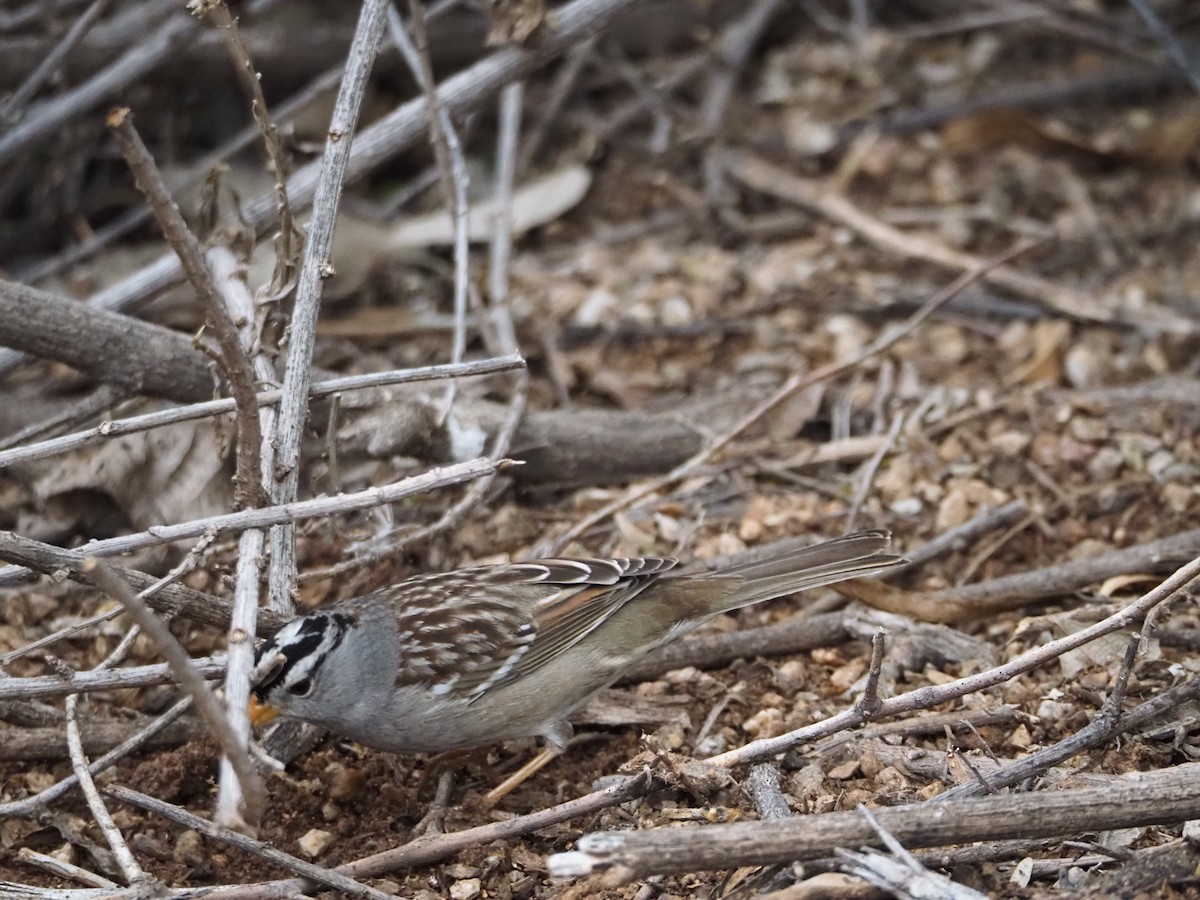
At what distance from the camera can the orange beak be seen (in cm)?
337

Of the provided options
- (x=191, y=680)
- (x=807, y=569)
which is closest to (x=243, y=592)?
(x=191, y=680)

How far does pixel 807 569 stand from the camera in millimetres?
4000

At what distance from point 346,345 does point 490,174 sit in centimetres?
138

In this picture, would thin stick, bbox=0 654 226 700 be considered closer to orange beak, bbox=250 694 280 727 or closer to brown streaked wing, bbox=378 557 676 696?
orange beak, bbox=250 694 280 727

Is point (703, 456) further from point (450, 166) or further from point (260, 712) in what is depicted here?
point (260, 712)

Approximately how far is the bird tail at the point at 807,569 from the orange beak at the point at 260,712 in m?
1.29

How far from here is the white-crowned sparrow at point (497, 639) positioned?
3.49m

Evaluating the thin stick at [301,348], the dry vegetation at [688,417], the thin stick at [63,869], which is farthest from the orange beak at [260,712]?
the thin stick at [63,869]

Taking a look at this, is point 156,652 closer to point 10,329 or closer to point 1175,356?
point 10,329

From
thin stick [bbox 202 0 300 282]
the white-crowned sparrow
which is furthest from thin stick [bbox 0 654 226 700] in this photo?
thin stick [bbox 202 0 300 282]

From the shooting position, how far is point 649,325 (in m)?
5.63

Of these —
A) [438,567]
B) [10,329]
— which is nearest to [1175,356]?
[438,567]

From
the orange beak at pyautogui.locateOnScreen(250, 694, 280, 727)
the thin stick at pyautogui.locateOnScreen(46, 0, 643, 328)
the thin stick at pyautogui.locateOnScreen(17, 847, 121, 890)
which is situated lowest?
the thin stick at pyautogui.locateOnScreen(17, 847, 121, 890)

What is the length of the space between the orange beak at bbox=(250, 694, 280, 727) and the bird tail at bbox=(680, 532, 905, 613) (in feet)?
4.24
